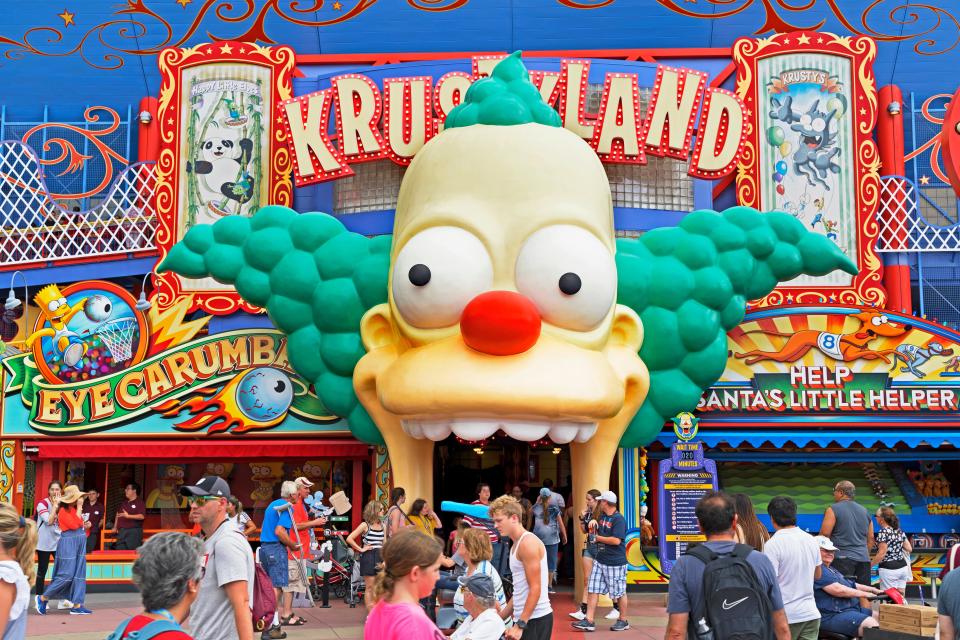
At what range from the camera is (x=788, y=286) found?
57.2 feet

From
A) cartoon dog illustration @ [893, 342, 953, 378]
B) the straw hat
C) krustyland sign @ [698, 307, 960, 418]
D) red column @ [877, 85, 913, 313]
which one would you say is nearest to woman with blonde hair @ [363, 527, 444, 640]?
the straw hat

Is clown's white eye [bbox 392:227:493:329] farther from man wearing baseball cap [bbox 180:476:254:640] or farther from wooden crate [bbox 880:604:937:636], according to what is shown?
man wearing baseball cap [bbox 180:476:254:640]

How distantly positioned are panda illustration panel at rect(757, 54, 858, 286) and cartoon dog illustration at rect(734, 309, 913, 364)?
2637mm

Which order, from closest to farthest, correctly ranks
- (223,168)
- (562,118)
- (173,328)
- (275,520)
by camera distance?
(275,520) → (173,328) → (562,118) → (223,168)

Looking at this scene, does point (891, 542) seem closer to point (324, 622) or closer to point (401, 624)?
point (324, 622)

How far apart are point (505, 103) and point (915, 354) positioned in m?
6.64

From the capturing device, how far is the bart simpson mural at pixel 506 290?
1181cm

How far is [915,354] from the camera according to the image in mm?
14836

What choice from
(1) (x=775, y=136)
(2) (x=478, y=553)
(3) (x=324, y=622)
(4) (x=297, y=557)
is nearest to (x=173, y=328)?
(4) (x=297, y=557)

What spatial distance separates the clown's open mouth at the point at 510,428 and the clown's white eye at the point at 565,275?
1134 millimetres

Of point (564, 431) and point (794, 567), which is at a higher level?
point (564, 431)

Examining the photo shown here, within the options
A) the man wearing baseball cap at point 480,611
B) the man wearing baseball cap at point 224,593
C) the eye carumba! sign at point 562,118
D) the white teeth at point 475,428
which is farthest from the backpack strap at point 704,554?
the eye carumba! sign at point 562,118

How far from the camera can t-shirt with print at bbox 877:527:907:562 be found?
11.8 metres

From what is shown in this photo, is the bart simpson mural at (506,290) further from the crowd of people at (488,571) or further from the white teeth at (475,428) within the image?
the crowd of people at (488,571)
